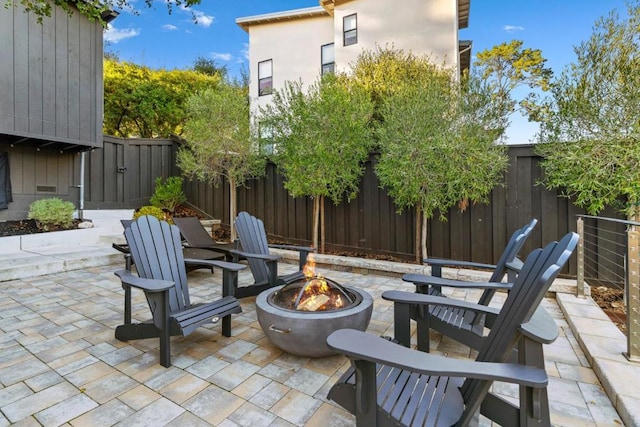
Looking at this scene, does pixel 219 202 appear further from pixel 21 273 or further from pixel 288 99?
pixel 21 273

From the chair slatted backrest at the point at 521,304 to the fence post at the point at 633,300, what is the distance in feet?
3.88

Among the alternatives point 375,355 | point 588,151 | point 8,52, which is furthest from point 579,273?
point 8,52

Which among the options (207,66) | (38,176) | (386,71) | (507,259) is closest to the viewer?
(507,259)

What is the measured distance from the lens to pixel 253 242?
3801mm

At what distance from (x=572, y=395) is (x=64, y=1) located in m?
5.87

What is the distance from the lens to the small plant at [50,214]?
651 centimetres

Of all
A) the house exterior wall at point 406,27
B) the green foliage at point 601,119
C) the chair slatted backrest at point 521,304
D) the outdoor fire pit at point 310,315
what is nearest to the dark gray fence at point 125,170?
the house exterior wall at point 406,27

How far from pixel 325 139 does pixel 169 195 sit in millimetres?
5149

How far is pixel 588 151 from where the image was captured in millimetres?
3891

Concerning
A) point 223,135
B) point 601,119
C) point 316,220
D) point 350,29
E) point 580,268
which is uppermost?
point 350,29

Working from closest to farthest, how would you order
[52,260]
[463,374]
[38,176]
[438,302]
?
[463,374] → [438,302] → [52,260] → [38,176]

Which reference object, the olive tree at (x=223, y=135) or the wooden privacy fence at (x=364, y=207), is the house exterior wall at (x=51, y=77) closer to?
the wooden privacy fence at (x=364, y=207)

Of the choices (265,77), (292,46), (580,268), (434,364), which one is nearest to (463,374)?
(434,364)

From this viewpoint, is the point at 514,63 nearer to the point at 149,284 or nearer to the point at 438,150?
the point at 438,150
